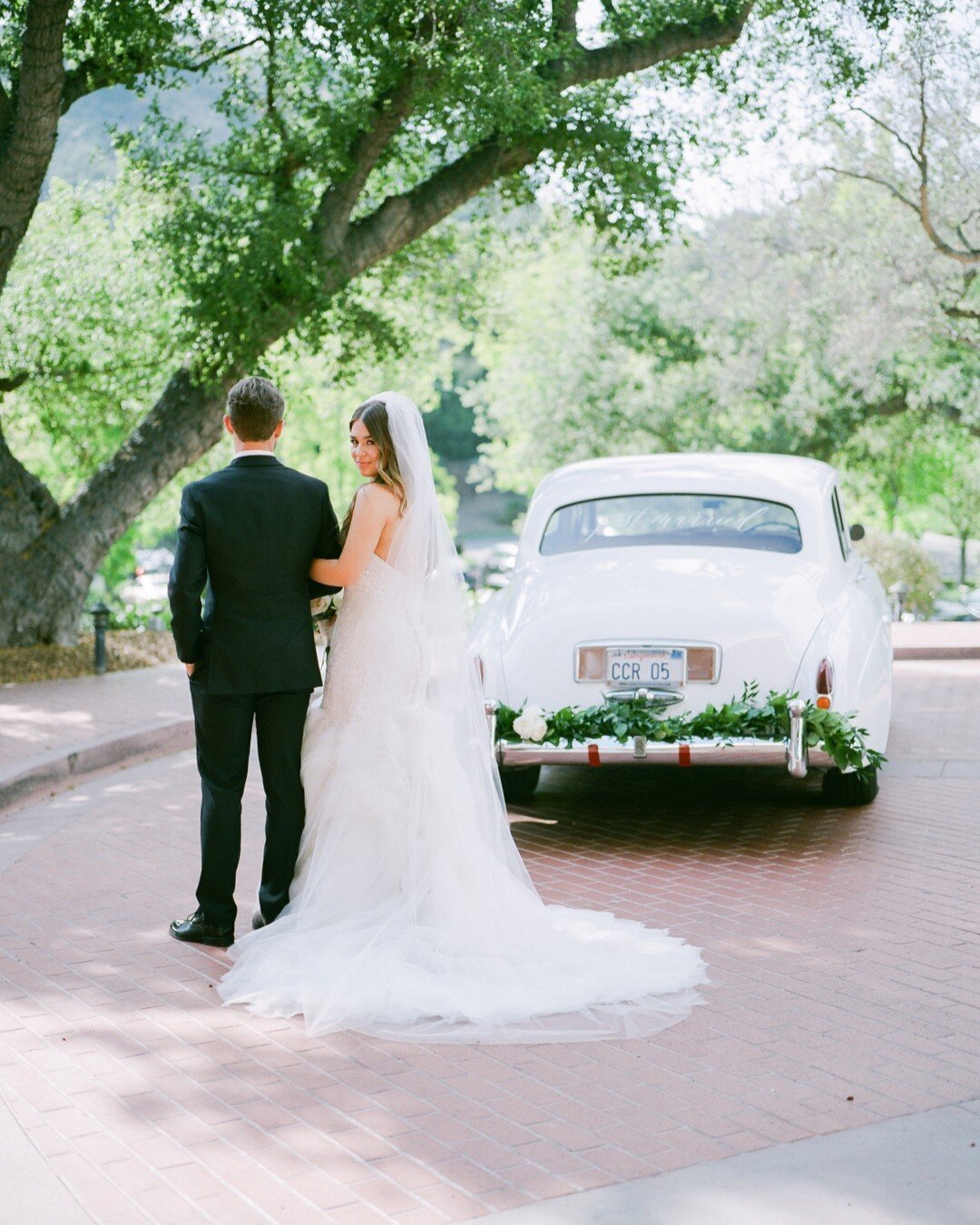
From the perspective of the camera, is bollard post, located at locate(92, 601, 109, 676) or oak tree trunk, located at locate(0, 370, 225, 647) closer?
→ bollard post, located at locate(92, 601, 109, 676)

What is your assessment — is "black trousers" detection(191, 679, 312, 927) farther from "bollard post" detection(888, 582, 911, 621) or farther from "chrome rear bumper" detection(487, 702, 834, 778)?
"bollard post" detection(888, 582, 911, 621)

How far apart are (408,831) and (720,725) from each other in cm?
232

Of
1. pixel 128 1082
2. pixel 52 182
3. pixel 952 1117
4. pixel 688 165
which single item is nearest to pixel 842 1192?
pixel 952 1117

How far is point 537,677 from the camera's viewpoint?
7.65m

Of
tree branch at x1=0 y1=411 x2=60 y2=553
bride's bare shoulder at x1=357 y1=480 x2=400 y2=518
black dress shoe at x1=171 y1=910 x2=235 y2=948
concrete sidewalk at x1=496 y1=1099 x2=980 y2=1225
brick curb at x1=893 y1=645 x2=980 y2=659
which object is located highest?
tree branch at x1=0 y1=411 x2=60 y2=553

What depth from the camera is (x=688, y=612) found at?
7555 millimetres

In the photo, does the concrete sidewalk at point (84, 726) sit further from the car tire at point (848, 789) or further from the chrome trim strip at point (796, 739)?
the car tire at point (848, 789)

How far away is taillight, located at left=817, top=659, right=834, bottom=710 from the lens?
24.2ft

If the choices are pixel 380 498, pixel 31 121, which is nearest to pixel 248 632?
pixel 380 498

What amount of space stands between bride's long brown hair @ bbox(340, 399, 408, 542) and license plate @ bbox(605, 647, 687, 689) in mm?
2208

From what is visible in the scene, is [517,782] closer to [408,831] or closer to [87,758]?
[408,831]

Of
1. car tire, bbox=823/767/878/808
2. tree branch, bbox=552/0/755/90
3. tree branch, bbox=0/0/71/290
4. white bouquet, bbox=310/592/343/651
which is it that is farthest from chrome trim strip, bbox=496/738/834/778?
tree branch, bbox=552/0/755/90

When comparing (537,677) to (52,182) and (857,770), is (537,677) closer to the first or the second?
(857,770)

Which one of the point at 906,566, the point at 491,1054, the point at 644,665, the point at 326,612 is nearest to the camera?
the point at 491,1054
